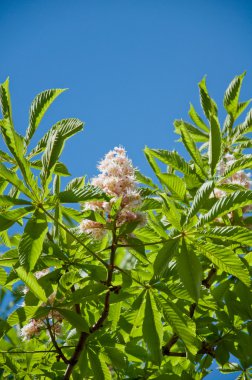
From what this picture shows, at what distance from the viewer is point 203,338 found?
96.6 inches

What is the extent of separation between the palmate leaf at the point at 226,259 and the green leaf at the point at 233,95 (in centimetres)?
113

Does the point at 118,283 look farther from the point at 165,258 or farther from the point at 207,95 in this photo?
the point at 207,95

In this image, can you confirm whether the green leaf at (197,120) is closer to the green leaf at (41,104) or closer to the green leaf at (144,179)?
the green leaf at (144,179)

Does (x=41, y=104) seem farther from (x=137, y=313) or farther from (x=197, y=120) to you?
(x=197, y=120)

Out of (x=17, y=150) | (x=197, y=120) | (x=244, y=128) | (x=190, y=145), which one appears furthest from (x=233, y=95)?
(x=17, y=150)

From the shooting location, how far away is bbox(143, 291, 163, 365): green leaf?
1816 millimetres

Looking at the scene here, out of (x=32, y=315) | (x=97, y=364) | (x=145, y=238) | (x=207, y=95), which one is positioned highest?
(x=207, y=95)

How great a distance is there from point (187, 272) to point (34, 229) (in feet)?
1.83

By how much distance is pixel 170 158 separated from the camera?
2.16m

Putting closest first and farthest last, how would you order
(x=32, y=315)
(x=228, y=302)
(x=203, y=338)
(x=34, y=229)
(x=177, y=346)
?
1. (x=34, y=229)
2. (x=32, y=315)
3. (x=228, y=302)
4. (x=203, y=338)
5. (x=177, y=346)

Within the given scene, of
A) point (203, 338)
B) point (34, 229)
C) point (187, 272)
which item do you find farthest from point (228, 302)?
point (34, 229)

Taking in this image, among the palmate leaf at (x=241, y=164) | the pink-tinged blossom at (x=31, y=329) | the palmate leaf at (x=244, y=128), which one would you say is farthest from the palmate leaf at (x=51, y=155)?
the palmate leaf at (x=244, y=128)

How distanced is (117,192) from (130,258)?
25.2 inches

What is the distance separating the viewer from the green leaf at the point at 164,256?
165 centimetres
